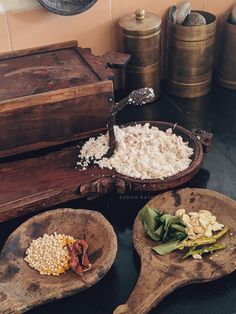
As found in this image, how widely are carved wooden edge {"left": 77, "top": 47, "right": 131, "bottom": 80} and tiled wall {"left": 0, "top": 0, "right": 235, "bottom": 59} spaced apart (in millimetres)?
97

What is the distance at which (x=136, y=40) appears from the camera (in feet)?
4.10

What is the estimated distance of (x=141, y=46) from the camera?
1261 mm

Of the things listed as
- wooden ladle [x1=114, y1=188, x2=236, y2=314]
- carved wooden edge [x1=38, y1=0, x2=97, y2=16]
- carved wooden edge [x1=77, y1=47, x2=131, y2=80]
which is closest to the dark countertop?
wooden ladle [x1=114, y1=188, x2=236, y2=314]

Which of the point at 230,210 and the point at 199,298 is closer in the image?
the point at 199,298

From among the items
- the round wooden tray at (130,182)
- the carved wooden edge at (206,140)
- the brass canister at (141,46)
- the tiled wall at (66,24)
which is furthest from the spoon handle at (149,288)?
the tiled wall at (66,24)

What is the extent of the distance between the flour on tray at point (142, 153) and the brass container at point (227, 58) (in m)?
0.46

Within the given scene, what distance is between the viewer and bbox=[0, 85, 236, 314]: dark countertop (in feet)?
2.51

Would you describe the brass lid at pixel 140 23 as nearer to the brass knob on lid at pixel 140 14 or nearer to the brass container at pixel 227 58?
the brass knob on lid at pixel 140 14

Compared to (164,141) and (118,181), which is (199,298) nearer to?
(118,181)

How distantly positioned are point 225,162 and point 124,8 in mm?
601

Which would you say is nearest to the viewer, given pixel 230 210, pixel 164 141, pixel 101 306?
pixel 101 306

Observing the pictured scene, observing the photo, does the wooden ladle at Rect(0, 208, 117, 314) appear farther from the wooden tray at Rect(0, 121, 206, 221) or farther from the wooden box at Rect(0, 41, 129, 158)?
the wooden box at Rect(0, 41, 129, 158)

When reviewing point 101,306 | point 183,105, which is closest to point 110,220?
point 101,306

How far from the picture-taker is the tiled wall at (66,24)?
1201mm
